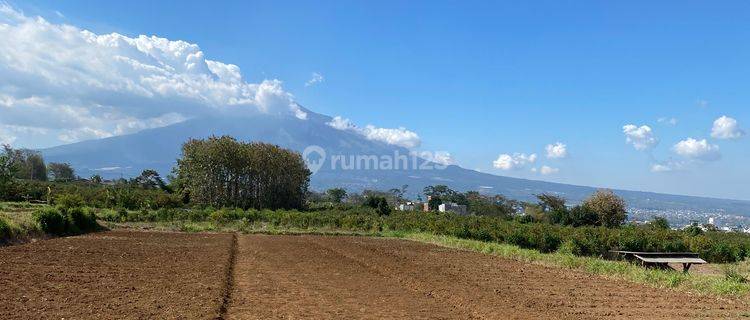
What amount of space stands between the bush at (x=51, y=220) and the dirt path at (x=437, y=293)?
935cm

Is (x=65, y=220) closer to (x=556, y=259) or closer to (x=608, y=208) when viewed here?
(x=556, y=259)

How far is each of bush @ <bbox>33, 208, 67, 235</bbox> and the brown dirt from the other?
3762 mm

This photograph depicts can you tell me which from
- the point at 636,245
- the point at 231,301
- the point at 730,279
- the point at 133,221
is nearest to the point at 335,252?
the point at 231,301

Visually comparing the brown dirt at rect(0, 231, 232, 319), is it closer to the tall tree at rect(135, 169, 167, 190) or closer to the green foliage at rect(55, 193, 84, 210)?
the green foliage at rect(55, 193, 84, 210)

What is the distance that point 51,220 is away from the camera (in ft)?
66.5

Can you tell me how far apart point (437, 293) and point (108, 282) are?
5835 mm

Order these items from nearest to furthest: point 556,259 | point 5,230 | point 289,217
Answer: point 5,230 < point 556,259 < point 289,217

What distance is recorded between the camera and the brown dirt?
23.6 ft

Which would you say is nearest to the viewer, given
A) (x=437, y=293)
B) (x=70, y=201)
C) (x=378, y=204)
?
(x=437, y=293)

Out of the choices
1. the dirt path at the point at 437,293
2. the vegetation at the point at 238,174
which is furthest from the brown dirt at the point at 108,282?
the vegetation at the point at 238,174

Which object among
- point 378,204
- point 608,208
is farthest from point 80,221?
point 608,208

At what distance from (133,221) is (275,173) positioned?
20176 millimetres

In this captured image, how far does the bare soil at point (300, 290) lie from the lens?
25.4ft

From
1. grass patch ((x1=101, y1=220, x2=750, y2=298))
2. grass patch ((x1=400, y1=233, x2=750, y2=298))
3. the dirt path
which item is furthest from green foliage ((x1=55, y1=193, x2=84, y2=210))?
grass patch ((x1=400, y1=233, x2=750, y2=298))
